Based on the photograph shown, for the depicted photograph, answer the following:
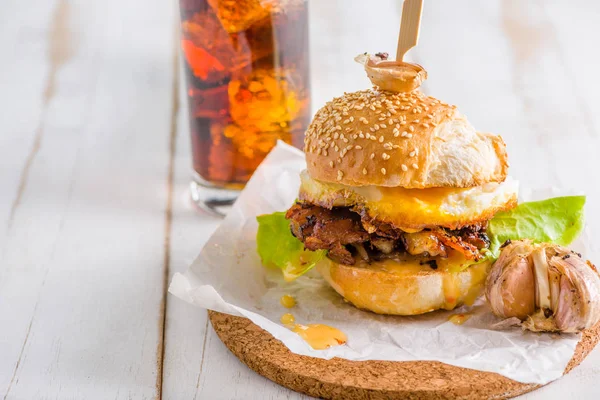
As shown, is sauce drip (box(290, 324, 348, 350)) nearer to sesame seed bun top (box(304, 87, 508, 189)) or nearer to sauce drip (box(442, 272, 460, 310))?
sauce drip (box(442, 272, 460, 310))

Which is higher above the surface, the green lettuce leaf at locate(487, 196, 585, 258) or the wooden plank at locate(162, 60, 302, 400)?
the green lettuce leaf at locate(487, 196, 585, 258)

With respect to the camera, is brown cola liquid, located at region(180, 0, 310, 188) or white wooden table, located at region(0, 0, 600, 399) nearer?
white wooden table, located at region(0, 0, 600, 399)

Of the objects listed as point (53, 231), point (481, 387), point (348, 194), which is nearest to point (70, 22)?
point (53, 231)

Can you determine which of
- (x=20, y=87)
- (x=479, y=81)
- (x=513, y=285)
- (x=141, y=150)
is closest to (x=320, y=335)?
(x=513, y=285)

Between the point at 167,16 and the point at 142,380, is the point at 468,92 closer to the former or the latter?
the point at 167,16

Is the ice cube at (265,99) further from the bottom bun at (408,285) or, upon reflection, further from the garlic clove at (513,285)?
the garlic clove at (513,285)

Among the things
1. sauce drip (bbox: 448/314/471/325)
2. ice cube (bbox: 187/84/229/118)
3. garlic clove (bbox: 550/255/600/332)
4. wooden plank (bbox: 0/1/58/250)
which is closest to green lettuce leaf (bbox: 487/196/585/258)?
sauce drip (bbox: 448/314/471/325)

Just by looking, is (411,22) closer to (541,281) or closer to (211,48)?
(541,281)
